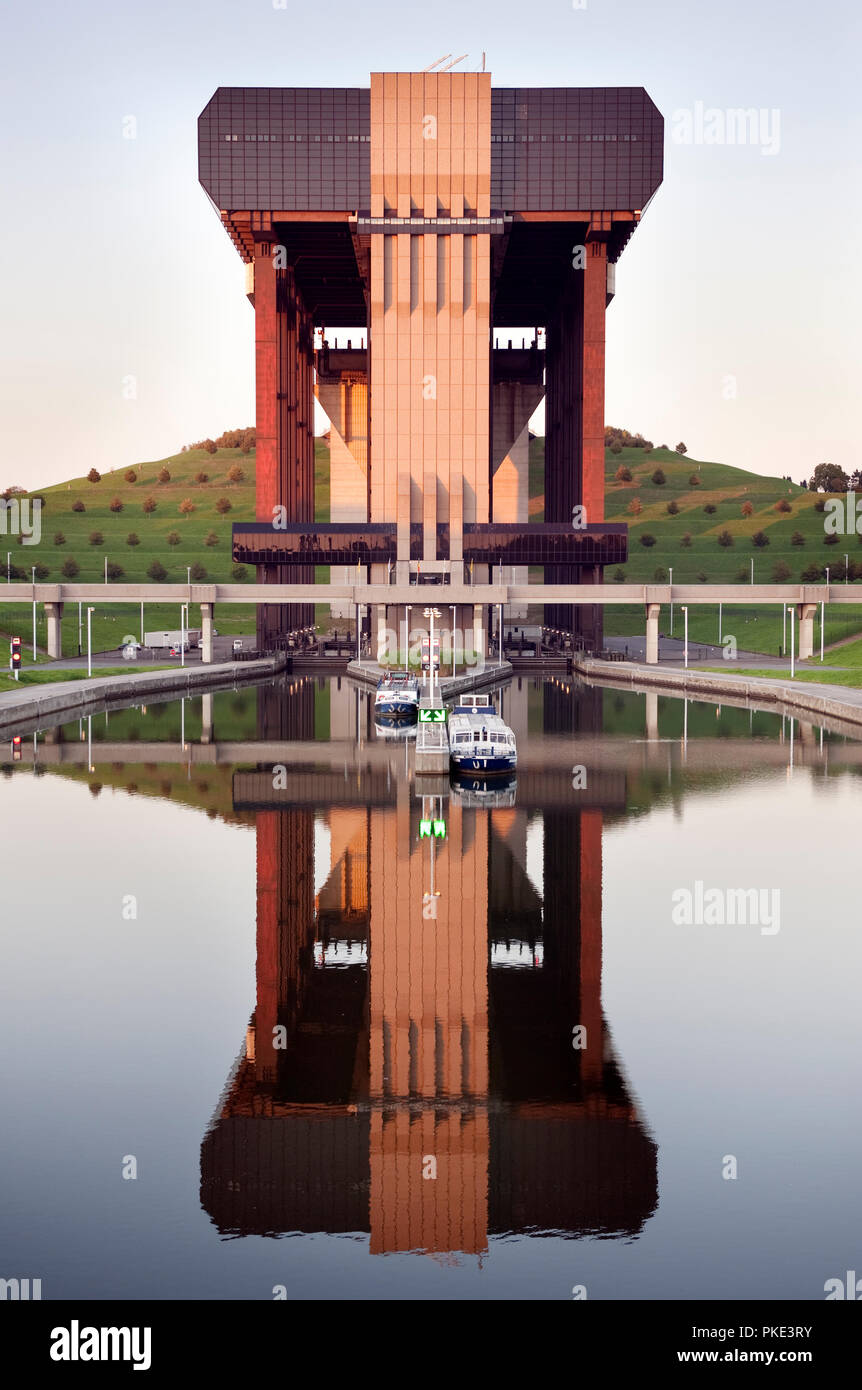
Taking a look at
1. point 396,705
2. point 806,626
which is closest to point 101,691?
point 396,705

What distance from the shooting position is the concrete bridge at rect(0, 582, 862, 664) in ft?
418

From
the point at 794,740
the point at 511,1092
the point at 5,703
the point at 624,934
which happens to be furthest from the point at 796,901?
the point at 5,703

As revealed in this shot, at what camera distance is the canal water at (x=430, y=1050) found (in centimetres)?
1577

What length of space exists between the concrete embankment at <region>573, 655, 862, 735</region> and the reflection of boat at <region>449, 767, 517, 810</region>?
24.7 meters

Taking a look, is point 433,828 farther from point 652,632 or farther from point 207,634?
point 207,634

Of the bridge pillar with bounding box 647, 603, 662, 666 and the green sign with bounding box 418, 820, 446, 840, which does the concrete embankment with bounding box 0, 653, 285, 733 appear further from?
the bridge pillar with bounding box 647, 603, 662, 666

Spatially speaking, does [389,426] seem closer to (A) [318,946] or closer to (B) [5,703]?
(B) [5,703]

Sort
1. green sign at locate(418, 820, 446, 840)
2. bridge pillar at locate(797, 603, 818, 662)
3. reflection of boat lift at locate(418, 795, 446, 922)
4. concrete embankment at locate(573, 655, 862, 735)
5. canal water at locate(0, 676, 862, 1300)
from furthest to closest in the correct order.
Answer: bridge pillar at locate(797, 603, 818, 662) → concrete embankment at locate(573, 655, 862, 735) → green sign at locate(418, 820, 446, 840) → reflection of boat lift at locate(418, 795, 446, 922) → canal water at locate(0, 676, 862, 1300)

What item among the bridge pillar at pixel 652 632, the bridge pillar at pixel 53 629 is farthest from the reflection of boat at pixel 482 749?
the bridge pillar at pixel 53 629

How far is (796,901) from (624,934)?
16.7 ft

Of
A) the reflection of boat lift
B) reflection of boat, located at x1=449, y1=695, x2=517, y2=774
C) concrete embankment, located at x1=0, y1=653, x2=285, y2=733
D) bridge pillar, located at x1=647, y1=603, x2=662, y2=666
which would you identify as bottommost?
the reflection of boat lift

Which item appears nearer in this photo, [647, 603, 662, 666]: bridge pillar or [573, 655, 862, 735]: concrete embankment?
[573, 655, 862, 735]: concrete embankment

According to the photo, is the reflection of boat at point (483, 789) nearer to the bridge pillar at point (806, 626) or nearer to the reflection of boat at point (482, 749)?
the reflection of boat at point (482, 749)

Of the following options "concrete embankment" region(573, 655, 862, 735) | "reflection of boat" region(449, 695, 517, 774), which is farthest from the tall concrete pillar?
"reflection of boat" region(449, 695, 517, 774)
